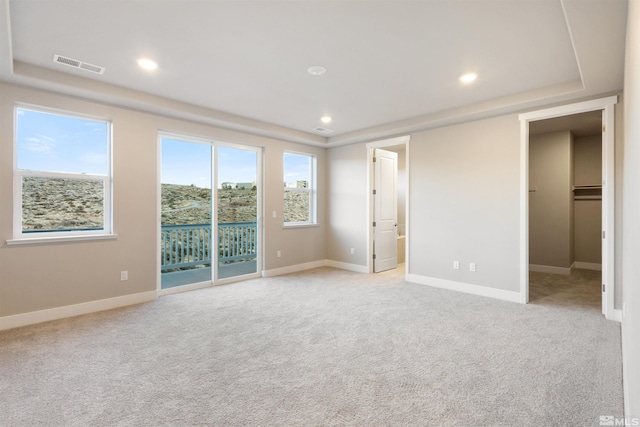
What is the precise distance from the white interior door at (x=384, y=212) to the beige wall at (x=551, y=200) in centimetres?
262

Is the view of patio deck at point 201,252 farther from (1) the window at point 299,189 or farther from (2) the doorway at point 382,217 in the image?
(2) the doorway at point 382,217

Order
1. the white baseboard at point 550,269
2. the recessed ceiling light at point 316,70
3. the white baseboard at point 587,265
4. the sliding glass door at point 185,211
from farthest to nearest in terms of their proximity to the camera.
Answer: the white baseboard at point 587,265
the white baseboard at point 550,269
the sliding glass door at point 185,211
the recessed ceiling light at point 316,70

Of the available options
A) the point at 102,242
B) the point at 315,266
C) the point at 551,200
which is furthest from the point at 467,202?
the point at 102,242

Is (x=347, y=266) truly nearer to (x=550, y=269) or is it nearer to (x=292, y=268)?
(x=292, y=268)

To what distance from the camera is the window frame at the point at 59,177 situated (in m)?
3.29

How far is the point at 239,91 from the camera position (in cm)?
377

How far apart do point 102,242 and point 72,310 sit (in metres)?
0.81

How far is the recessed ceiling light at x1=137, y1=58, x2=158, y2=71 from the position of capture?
9.75ft

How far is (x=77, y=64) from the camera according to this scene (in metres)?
3.06

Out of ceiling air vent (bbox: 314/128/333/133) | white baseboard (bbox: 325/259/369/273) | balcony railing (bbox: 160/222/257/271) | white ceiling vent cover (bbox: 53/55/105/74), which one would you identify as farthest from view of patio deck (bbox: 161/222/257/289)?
white ceiling vent cover (bbox: 53/55/105/74)

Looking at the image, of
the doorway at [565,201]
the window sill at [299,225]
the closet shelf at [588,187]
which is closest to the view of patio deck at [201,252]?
the window sill at [299,225]

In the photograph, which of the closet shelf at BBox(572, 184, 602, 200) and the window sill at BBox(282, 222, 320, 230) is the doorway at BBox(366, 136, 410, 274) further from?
the closet shelf at BBox(572, 184, 602, 200)

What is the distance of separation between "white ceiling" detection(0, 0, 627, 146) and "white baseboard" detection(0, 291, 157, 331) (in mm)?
2401

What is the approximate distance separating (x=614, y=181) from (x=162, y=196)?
5.64 m
